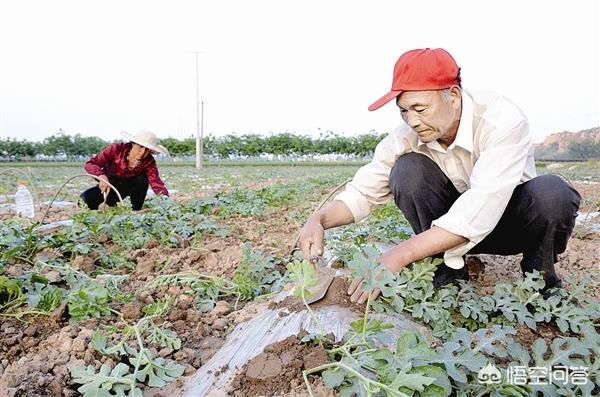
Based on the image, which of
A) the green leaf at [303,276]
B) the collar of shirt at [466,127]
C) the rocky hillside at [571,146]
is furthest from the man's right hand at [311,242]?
the rocky hillside at [571,146]

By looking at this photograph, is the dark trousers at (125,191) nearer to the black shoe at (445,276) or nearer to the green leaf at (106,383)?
the black shoe at (445,276)

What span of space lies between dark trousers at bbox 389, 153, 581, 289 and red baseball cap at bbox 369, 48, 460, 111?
1.57 ft

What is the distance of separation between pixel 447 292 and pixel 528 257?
28.2 inches

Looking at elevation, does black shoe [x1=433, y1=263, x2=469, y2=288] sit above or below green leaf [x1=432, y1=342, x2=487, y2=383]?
below

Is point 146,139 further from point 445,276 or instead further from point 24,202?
point 445,276

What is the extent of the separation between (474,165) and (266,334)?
3.83 feet

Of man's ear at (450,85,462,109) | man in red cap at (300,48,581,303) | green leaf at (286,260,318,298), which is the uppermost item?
man's ear at (450,85,462,109)

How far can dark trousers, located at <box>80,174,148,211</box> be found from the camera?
5598mm

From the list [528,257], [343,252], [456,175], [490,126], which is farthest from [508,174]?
[343,252]

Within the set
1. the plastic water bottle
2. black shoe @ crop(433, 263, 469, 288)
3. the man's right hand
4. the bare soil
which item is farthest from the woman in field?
black shoe @ crop(433, 263, 469, 288)

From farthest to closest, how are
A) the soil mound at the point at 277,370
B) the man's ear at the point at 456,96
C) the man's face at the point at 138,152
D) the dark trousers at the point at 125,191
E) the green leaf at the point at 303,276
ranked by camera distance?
1. the dark trousers at the point at 125,191
2. the man's face at the point at 138,152
3. the man's ear at the point at 456,96
4. the green leaf at the point at 303,276
5. the soil mound at the point at 277,370

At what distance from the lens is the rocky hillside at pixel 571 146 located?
2530cm

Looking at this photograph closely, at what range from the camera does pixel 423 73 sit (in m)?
1.87

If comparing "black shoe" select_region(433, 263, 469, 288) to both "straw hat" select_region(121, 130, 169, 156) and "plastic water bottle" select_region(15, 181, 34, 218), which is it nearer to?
"straw hat" select_region(121, 130, 169, 156)
